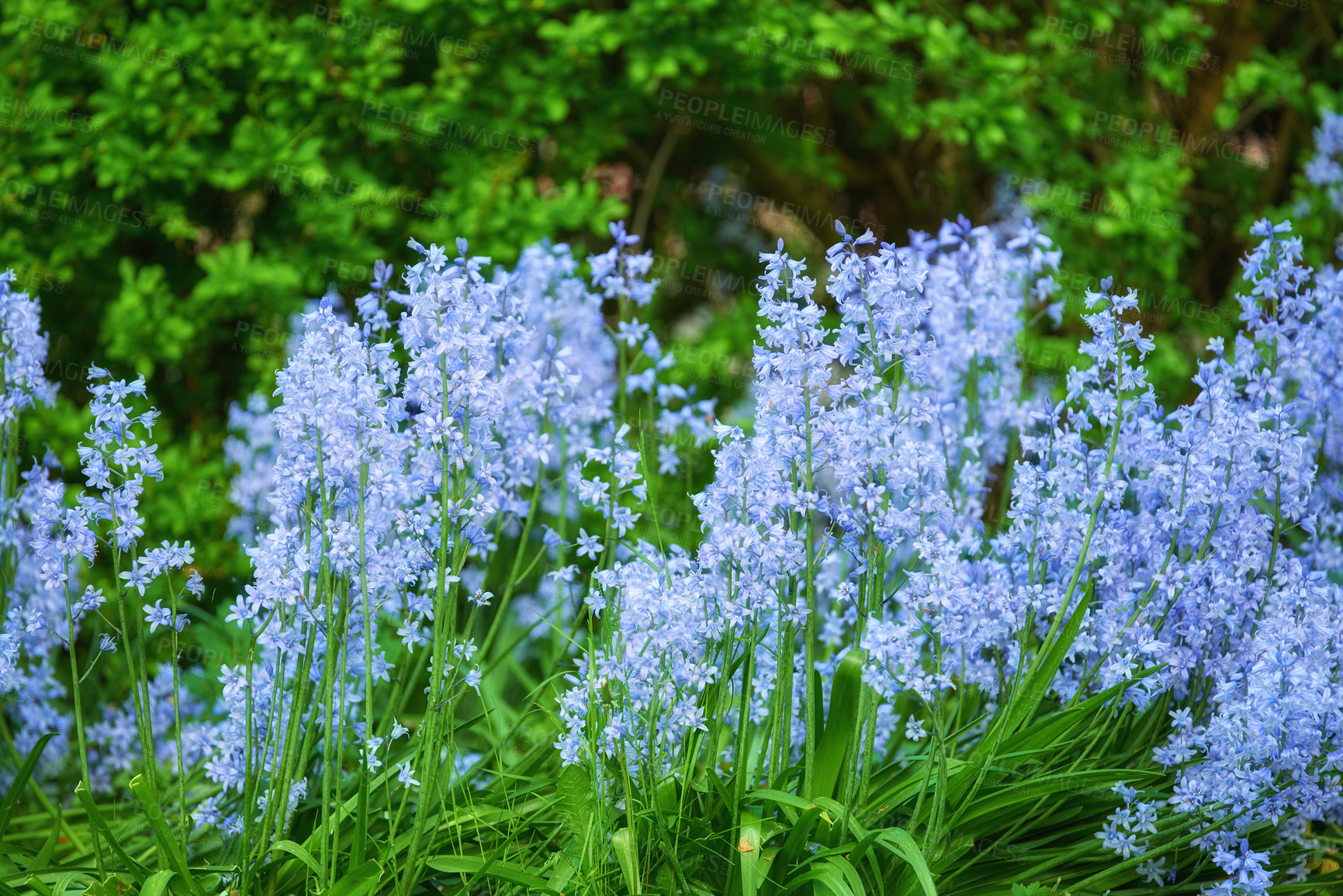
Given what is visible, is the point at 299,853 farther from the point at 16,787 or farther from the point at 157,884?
the point at 16,787

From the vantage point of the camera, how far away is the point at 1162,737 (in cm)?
314

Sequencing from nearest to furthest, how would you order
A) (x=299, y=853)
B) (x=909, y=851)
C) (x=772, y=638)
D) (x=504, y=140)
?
(x=909, y=851) < (x=299, y=853) < (x=772, y=638) < (x=504, y=140)

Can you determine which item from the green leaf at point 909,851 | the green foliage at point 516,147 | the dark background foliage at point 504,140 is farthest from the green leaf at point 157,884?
the dark background foliage at point 504,140

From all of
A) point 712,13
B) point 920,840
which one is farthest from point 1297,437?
point 712,13

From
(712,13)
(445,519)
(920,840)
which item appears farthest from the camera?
(712,13)

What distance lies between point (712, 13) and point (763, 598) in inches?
146

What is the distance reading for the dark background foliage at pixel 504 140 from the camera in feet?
16.8

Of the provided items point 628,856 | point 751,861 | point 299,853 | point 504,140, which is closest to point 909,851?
point 751,861

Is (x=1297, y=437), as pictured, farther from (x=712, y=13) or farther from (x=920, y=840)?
(x=712, y=13)

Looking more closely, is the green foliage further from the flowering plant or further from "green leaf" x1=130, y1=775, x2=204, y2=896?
"green leaf" x1=130, y1=775, x2=204, y2=896

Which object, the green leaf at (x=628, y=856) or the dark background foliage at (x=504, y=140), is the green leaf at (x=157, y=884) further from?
the dark background foliage at (x=504, y=140)

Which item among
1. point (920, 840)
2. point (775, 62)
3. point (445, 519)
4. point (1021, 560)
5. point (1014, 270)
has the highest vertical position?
point (775, 62)

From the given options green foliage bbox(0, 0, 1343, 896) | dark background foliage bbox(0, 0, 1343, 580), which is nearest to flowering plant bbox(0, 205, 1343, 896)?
green foliage bbox(0, 0, 1343, 896)

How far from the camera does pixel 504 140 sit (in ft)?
17.8
